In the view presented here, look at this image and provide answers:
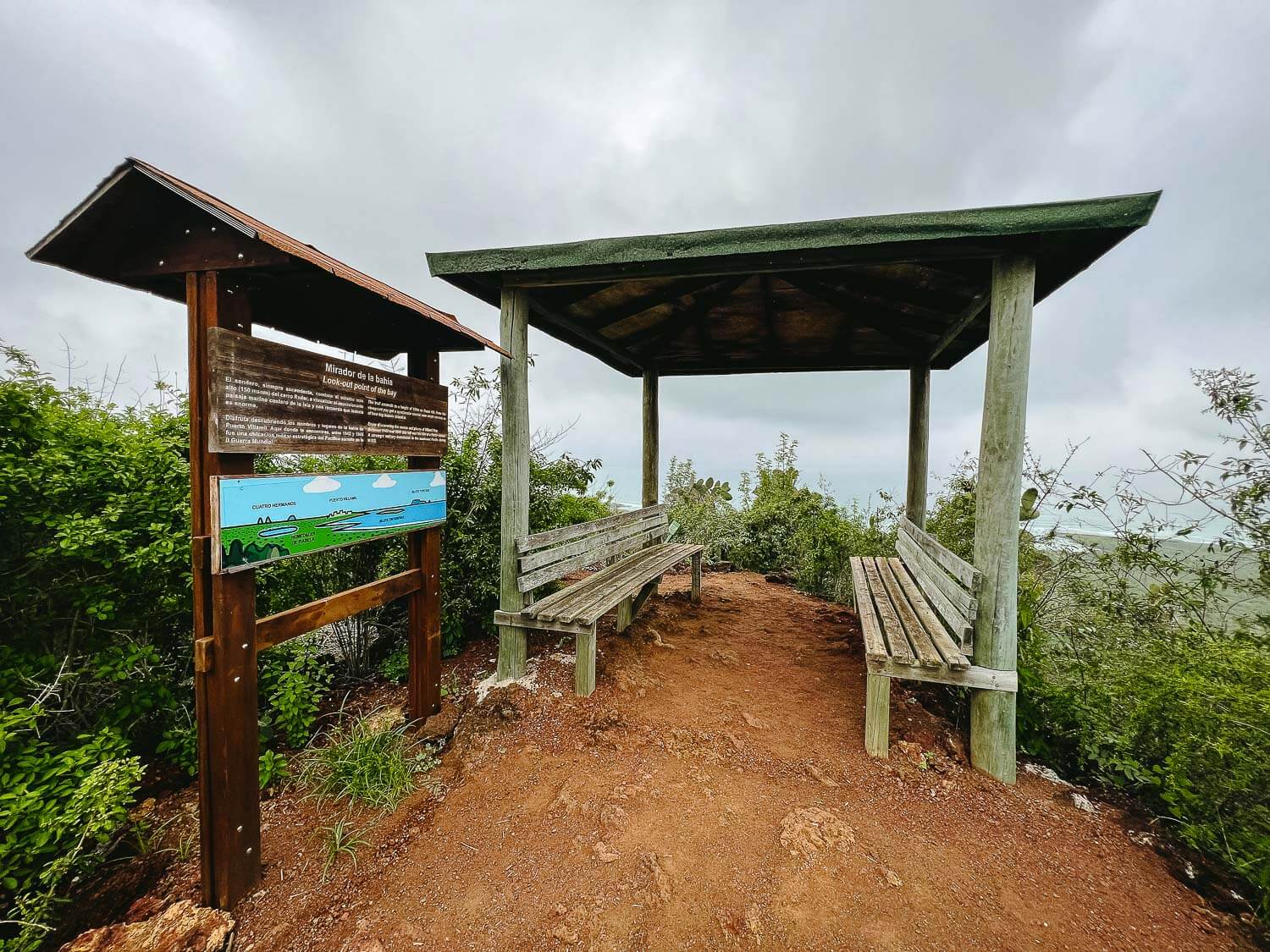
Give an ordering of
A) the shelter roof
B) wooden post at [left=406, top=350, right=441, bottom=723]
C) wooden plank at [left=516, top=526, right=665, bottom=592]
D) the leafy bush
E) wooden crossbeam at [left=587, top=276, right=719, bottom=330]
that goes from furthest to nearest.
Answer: the leafy bush → wooden crossbeam at [left=587, top=276, right=719, bottom=330] → wooden plank at [left=516, top=526, right=665, bottom=592] → wooden post at [left=406, top=350, right=441, bottom=723] → the shelter roof

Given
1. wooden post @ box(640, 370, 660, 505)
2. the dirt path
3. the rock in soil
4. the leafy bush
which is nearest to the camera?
the rock in soil

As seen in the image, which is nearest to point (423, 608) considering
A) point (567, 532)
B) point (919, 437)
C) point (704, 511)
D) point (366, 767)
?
point (366, 767)

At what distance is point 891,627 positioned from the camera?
345 cm

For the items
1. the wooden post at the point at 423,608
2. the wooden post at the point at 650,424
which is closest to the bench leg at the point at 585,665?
the wooden post at the point at 423,608

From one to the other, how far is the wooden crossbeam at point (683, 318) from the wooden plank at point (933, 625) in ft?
10.0

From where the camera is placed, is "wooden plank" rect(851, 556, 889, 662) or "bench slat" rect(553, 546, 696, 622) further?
"bench slat" rect(553, 546, 696, 622)

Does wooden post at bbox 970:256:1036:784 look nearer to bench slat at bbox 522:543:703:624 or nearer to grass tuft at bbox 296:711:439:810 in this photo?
bench slat at bbox 522:543:703:624

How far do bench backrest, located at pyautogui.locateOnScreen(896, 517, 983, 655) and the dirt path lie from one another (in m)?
0.81

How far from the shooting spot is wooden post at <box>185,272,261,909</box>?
205 cm

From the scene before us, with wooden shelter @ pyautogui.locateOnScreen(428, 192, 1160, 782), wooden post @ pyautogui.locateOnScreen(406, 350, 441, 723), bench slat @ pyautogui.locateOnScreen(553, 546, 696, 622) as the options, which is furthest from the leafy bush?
wooden post @ pyautogui.locateOnScreen(406, 350, 441, 723)

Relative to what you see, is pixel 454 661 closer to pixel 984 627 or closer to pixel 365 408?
pixel 365 408

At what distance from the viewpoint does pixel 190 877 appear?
2.28 m

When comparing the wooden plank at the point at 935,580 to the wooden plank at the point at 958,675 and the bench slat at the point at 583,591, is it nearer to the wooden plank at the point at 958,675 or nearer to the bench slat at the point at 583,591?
the wooden plank at the point at 958,675

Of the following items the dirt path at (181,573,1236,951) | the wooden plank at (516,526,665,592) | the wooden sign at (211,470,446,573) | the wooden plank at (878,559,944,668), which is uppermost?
the wooden sign at (211,470,446,573)
